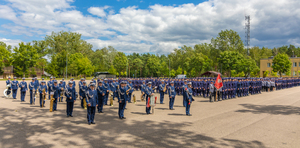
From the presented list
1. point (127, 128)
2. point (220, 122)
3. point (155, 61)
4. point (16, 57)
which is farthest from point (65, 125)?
point (155, 61)

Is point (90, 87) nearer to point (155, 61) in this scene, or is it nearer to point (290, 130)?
point (290, 130)

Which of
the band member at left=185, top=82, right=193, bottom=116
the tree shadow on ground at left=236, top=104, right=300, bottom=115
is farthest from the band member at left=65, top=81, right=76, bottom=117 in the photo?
the tree shadow on ground at left=236, top=104, right=300, bottom=115

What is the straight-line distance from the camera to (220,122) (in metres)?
9.30

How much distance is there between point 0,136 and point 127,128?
4.66 metres

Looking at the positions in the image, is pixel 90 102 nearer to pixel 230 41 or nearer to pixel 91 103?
pixel 91 103

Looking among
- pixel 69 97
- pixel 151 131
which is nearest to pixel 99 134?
pixel 151 131

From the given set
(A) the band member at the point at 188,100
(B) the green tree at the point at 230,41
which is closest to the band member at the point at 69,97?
(A) the band member at the point at 188,100

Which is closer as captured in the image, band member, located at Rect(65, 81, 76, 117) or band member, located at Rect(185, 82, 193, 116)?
band member, located at Rect(65, 81, 76, 117)

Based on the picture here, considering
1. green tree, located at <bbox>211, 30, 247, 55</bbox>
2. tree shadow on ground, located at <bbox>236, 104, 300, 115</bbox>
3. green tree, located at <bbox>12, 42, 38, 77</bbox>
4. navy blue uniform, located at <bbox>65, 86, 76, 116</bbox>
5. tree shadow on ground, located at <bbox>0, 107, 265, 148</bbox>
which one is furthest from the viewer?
green tree, located at <bbox>211, 30, 247, 55</bbox>

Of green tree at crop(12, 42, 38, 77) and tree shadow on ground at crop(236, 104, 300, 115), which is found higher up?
green tree at crop(12, 42, 38, 77)

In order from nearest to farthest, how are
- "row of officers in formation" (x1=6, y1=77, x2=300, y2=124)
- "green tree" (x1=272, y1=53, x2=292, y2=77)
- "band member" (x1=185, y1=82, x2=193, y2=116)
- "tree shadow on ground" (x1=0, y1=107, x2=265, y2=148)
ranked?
"tree shadow on ground" (x1=0, y1=107, x2=265, y2=148), "row of officers in formation" (x1=6, y1=77, x2=300, y2=124), "band member" (x1=185, y1=82, x2=193, y2=116), "green tree" (x1=272, y1=53, x2=292, y2=77)

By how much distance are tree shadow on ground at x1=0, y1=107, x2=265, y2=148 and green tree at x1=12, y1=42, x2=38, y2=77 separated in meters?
65.5

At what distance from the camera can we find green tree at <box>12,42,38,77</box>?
65.1 meters

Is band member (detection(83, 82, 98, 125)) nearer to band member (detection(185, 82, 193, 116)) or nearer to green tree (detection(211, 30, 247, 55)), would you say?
band member (detection(185, 82, 193, 116))
